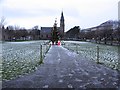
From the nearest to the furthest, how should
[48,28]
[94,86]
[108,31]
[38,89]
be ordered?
[38,89]
[94,86]
[108,31]
[48,28]

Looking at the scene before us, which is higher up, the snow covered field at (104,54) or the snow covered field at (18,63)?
the snow covered field at (18,63)

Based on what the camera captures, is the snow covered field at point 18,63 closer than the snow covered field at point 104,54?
Yes

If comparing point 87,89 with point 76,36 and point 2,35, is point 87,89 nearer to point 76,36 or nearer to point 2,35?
point 2,35

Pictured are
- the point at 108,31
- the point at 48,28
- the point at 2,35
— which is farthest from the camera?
the point at 48,28

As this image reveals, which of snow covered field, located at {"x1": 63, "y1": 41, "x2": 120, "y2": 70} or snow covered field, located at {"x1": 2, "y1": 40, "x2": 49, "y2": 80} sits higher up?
snow covered field, located at {"x1": 2, "y1": 40, "x2": 49, "y2": 80}

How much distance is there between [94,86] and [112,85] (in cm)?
64

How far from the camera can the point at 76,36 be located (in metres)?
140

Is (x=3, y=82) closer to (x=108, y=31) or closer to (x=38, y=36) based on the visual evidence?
(x=108, y=31)

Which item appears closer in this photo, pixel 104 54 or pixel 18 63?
pixel 18 63

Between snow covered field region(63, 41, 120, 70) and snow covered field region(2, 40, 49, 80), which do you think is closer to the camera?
snow covered field region(2, 40, 49, 80)

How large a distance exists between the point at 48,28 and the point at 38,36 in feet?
38.1

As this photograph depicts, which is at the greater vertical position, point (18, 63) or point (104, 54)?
point (18, 63)

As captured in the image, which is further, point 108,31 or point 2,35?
point 2,35

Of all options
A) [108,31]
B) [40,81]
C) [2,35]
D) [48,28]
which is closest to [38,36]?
[48,28]
